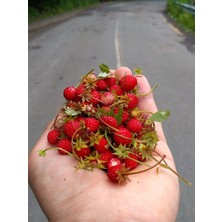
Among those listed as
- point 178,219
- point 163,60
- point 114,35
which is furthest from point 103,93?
point 114,35

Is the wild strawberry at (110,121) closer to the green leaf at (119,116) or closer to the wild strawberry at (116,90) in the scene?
the green leaf at (119,116)

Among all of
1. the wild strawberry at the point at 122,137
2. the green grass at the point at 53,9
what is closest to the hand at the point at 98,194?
the wild strawberry at the point at 122,137

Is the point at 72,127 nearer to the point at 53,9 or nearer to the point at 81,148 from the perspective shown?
the point at 81,148

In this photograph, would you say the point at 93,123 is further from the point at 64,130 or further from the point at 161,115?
the point at 161,115

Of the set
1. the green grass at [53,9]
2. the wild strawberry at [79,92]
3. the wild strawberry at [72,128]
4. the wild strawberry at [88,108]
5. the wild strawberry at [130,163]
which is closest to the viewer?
the wild strawberry at [130,163]

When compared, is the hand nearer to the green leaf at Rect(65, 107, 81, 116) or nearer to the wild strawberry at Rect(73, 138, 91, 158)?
the wild strawberry at Rect(73, 138, 91, 158)

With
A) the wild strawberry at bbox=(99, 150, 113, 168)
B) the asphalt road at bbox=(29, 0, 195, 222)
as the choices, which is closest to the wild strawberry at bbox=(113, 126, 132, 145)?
the wild strawberry at bbox=(99, 150, 113, 168)
